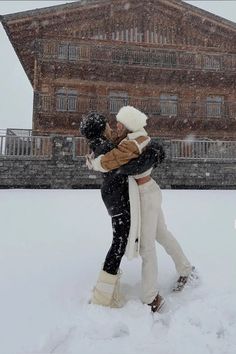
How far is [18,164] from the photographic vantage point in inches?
450

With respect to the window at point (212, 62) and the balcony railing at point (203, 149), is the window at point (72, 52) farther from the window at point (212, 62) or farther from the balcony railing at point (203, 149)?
the balcony railing at point (203, 149)

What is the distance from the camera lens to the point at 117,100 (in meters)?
19.8

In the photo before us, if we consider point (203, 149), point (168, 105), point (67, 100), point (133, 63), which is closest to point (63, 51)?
point (67, 100)

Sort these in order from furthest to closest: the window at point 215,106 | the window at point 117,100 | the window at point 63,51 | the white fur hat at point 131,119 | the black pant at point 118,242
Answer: the window at point 215,106 < the window at point 117,100 < the window at point 63,51 < the white fur hat at point 131,119 < the black pant at point 118,242

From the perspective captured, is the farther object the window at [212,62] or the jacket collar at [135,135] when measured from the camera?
the window at [212,62]

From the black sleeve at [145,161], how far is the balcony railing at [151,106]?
1606 cm

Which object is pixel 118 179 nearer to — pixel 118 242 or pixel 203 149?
pixel 118 242

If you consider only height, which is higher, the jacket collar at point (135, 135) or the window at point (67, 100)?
the window at point (67, 100)

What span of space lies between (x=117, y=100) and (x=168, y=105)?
2.85 m

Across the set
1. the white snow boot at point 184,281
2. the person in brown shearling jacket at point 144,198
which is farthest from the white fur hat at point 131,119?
the white snow boot at point 184,281

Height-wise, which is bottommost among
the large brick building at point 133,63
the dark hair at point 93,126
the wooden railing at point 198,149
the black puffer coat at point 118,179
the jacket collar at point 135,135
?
the black puffer coat at point 118,179

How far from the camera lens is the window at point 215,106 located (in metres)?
20.5

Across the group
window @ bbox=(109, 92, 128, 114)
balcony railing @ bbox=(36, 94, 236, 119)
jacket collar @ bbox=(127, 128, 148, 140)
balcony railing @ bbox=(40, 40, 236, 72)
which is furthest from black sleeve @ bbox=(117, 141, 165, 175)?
window @ bbox=(109, 92, 128, 114)

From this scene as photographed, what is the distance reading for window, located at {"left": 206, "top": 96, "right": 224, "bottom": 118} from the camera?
20.5 metres
